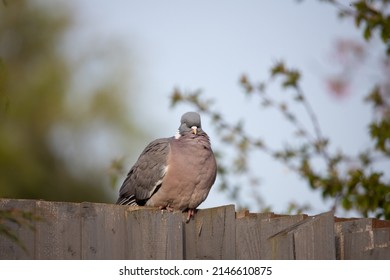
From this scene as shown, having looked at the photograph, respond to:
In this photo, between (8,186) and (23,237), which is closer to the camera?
(23,237)

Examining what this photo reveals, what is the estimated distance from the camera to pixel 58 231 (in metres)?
3.56

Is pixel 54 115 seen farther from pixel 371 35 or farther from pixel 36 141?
pixel 371 35

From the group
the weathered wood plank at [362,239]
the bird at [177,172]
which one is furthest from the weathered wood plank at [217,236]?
the bird at [177,172]

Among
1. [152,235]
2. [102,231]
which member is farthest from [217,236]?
[102,231]

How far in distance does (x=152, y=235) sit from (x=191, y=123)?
1694 mm

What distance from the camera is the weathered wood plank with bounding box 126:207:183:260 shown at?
3697mm

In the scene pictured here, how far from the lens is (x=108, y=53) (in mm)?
14953

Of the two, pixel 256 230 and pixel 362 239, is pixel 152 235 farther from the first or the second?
pixel 362 239

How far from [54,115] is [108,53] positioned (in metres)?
1.80

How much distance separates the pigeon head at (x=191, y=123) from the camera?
5.32m

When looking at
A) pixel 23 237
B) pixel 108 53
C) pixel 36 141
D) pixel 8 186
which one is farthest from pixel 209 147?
pixel 108 53

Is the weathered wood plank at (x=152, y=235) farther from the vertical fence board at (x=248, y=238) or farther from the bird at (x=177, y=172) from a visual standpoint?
the bird at (x=177, y=172)

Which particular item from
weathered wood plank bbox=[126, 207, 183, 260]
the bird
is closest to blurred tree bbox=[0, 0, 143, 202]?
the bird

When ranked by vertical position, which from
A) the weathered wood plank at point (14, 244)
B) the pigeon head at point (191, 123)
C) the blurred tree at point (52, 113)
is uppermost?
the blurred tree at point (52, 113)
